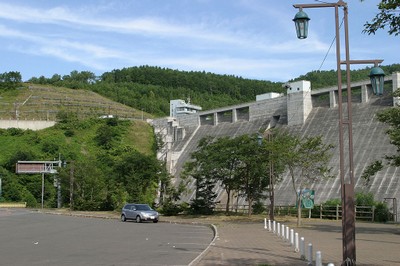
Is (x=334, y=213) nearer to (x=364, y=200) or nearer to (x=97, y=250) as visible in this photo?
(x=364, y=200)

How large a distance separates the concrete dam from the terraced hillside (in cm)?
2099

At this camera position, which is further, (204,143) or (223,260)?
Answer: (204,143)

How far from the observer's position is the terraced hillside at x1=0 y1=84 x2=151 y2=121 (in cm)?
9462

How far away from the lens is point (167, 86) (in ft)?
516

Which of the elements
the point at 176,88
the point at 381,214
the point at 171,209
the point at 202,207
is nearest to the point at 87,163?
the point at 171,209

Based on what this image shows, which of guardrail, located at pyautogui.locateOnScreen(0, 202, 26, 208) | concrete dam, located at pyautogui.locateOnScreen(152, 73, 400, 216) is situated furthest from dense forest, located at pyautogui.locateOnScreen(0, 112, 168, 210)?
concrete dam, located at pyautogui.locateOnScreen(152, 73, 400, 216)

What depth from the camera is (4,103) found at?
102 metres

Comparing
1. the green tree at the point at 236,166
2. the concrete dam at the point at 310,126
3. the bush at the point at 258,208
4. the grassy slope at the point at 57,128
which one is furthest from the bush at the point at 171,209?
the grassy slope at the point at 57,128

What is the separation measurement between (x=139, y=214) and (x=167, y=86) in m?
126

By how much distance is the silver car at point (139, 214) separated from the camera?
32.5 meters

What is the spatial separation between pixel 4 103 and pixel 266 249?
96054 millimetres

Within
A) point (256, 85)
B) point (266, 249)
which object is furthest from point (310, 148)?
point (256, 85)

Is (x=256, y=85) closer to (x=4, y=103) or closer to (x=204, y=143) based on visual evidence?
(x=4, y=103)

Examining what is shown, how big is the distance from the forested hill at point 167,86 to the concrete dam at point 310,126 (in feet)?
122
